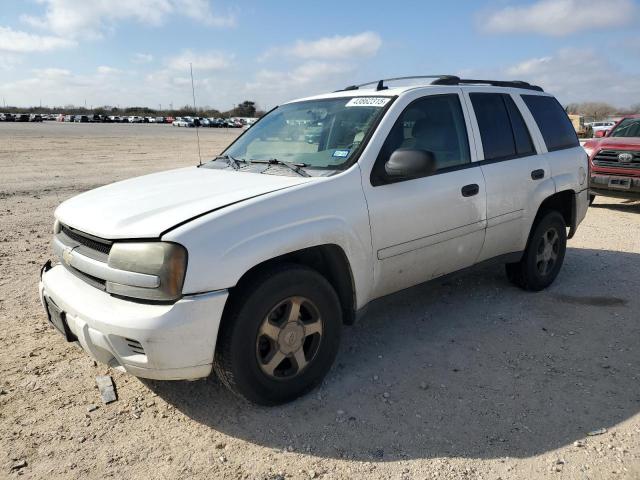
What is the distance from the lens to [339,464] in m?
2.61

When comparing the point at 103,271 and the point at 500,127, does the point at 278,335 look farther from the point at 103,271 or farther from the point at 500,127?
the point at 500,127

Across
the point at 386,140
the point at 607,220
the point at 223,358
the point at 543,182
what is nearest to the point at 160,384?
the point at 223,358

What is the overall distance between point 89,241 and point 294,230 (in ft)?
3.97

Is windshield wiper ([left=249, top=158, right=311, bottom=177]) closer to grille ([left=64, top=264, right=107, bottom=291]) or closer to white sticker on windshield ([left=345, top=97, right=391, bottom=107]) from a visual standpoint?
white sticker on windshield ([left=345, top=97, right=391, bottom=107])

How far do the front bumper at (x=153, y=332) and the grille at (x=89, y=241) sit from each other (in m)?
0.25

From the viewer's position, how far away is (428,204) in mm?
3586

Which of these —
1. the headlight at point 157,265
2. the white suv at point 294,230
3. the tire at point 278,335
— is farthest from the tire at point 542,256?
the headlight at point 157,265

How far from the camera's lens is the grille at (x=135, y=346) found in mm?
2572

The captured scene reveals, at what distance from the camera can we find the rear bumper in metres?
9.03

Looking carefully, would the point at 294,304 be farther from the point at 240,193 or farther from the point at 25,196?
the point at 25,196

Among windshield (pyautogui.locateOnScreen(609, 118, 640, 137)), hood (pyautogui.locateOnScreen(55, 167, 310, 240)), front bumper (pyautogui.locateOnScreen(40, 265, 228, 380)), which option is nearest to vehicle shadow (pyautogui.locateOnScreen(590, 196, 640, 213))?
windshield (pyautogui.locateOnScreen(609, 118, 640, 137))

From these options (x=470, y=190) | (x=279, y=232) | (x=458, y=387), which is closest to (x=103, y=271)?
(x=279, y=232)

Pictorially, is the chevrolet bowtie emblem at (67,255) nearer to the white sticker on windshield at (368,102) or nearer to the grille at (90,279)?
the grille at (90,279)

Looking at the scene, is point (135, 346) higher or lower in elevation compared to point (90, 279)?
lower
